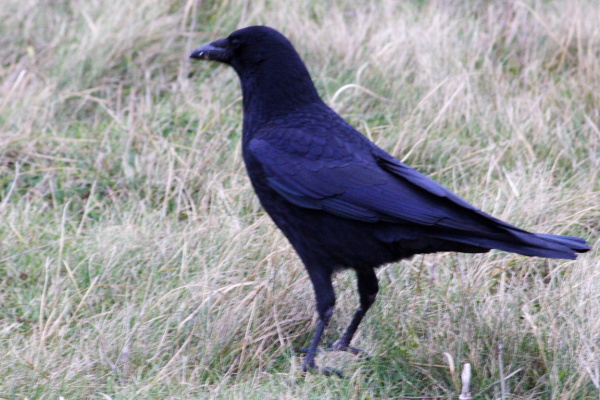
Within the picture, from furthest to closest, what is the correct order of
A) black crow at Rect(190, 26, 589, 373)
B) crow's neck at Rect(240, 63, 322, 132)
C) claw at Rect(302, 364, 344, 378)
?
crow's neck at Rect(240, 63, 322, 132)
claw at Rect(302, 364, 344, 378)
black crow at Rect(190, 26, 589, 373)

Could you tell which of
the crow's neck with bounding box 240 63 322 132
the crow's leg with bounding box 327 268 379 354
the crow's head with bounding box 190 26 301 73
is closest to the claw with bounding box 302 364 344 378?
the crow's leg with bounding box 327 268 379 354

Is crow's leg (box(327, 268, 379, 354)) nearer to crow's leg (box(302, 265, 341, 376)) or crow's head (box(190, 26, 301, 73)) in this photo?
crow's leg (box(302, 265, 341, 376))

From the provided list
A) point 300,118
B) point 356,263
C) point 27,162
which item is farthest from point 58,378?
point 27,162

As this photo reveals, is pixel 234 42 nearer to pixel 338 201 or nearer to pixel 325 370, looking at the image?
pixel 338 201

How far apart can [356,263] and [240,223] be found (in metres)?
1.10

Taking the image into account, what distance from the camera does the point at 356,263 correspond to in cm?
346

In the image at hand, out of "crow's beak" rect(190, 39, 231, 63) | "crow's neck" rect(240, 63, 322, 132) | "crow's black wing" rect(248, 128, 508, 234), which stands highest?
"crow's beak" rect(190, 39, 231, 63)

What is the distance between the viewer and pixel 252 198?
460 cm

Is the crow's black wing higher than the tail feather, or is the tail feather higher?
the crow's black wing

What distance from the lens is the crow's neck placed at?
12.5 feet

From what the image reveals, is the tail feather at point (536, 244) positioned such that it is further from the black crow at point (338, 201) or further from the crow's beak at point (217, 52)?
the crow's beak at point (217, 52)

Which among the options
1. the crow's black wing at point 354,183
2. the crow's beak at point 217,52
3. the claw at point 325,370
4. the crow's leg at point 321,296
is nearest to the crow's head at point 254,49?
the crow's beak at point 217,52

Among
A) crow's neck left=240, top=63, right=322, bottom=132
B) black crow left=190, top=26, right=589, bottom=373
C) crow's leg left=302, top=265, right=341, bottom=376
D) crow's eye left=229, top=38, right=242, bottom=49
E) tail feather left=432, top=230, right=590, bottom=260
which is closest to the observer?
tail feather left=432, top=230, right=590, bottom=260

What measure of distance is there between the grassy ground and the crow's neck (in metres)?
0.64
